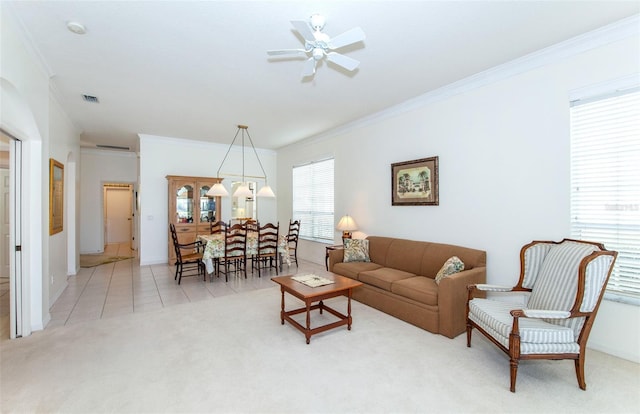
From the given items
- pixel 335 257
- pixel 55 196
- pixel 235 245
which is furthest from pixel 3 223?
pixel 335 257

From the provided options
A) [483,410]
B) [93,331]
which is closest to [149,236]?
[93,331]

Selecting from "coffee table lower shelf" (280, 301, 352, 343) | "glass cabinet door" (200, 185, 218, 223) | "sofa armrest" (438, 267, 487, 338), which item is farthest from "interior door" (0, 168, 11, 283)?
"sofa armrest" (438, 267, 487, 338)

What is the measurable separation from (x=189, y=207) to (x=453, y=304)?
19.1 ft

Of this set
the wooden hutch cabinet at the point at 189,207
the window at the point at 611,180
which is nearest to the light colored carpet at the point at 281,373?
the window at the point at 611,180

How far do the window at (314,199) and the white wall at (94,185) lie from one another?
16.9 feet

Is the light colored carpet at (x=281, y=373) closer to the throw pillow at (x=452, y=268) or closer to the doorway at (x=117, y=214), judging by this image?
the throw pillow at (x=452, y=268)

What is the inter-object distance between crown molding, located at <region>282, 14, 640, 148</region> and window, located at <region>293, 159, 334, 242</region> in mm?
1921

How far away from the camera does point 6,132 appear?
2678mm

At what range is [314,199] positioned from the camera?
6.77 meters

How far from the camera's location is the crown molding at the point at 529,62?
102 inches

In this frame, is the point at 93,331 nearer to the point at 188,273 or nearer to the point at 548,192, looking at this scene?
the point at 188,273

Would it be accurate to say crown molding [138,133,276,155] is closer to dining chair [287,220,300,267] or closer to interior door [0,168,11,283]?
interior door [0,168,11,283]

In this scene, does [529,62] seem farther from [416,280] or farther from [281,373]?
[281,373]

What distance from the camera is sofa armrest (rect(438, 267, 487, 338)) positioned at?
9.80ft
